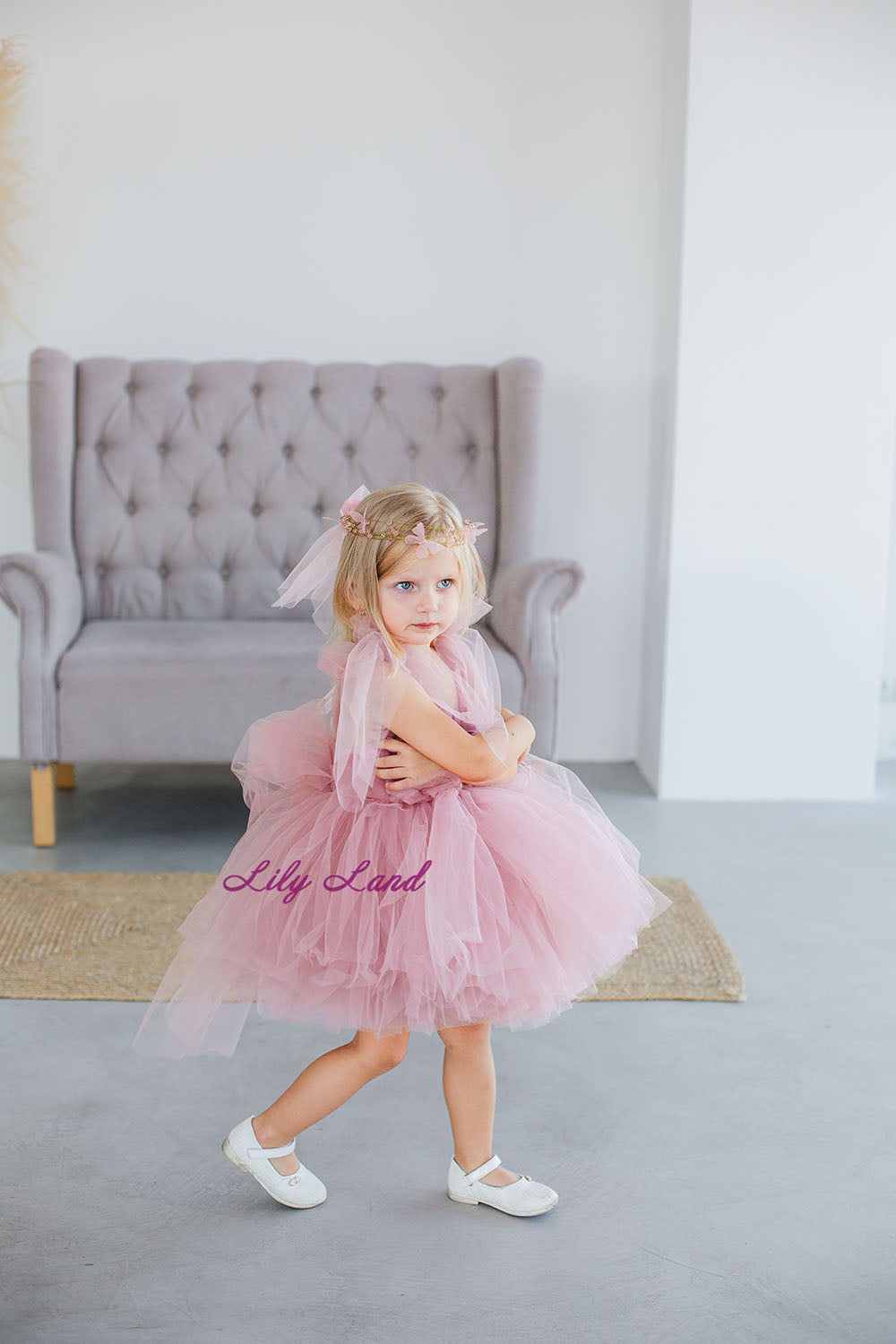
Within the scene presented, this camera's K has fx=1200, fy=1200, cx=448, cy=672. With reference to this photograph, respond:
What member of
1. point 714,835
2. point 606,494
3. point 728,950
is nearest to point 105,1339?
point 728,950

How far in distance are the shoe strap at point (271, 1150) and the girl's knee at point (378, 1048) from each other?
15 cm

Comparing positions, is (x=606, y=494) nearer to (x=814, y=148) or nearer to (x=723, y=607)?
(x=723, y=607)

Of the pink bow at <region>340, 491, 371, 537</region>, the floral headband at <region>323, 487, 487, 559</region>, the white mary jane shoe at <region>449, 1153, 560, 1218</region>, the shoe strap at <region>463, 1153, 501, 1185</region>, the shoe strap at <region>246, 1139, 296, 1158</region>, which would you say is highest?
the pink bow at <region>340, 491, 371, 537</region>

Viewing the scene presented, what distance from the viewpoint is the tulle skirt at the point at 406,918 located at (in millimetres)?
1245

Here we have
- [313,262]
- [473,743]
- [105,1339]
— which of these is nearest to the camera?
[105,1339]

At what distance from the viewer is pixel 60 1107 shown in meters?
1.60

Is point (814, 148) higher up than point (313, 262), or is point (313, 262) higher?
point (814, 148)

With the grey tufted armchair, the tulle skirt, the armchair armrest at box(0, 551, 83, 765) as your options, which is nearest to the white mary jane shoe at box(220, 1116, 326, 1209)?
the tulle skirt

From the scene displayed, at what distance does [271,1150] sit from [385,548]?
0.71 m

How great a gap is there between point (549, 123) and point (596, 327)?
1.80 feet

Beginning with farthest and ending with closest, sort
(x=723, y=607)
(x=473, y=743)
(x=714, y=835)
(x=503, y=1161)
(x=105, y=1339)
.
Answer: (x=723, y=607)
(x=714, y=835)
(x=503, y=1161)
(x=473, y=743)
(x=105, y=1339)

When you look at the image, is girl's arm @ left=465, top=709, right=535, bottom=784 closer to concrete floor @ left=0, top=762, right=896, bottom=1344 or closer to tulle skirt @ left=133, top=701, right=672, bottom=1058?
tulle skirt @ left=133, top=701, right=672, bottom=1058

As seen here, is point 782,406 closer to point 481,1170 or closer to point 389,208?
point 389,208

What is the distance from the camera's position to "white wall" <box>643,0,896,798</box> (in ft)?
9.57
